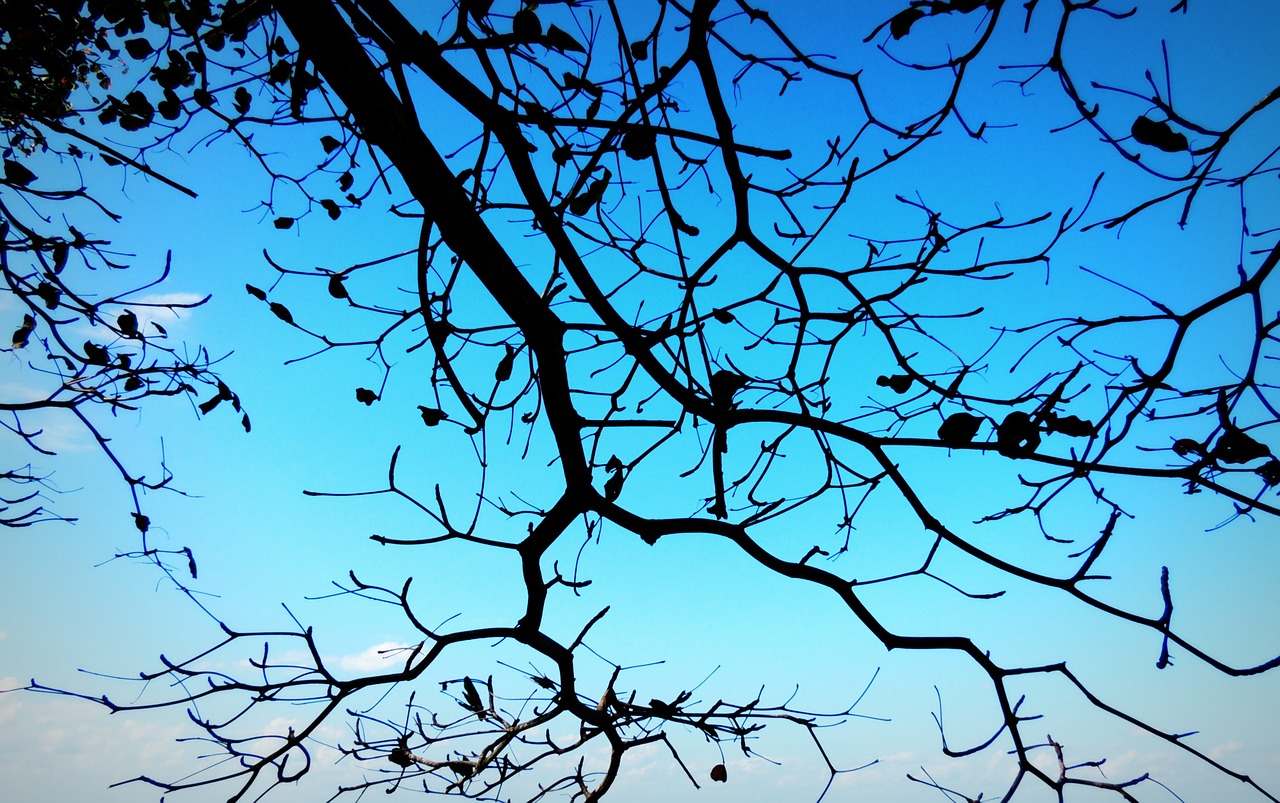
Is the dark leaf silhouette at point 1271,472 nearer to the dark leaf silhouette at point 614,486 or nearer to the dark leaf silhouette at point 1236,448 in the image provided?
the dark leaf silhouette at point 1236,448

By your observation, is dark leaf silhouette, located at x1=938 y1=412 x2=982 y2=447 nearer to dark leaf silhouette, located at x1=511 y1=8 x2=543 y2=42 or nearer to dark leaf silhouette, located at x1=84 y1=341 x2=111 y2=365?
dark leaf silhouette, located at x1=511 y1=8 x2=543 y2=42

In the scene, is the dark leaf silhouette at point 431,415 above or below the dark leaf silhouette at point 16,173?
below

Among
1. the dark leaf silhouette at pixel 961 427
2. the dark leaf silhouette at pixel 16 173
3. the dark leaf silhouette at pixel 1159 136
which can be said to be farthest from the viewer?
the dark leaf silhouette at pixel 16 173

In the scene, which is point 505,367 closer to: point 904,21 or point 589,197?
point 589,197

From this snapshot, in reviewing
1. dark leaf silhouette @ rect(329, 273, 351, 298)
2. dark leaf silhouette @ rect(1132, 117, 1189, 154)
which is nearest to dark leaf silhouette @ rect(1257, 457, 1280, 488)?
dark leaf silhouette @ rect(1132, 117, 1189, 154)

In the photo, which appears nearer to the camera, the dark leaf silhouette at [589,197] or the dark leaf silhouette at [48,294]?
the dark leaf silhouette at [589,197]

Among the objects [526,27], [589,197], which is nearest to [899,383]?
[589,197]

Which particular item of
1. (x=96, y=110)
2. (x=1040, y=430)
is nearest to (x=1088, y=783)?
(x=1040, y=430)

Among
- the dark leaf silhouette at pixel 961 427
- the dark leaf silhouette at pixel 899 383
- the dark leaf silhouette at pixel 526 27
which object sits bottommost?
the dark leaf silhouette at pixel 961 427

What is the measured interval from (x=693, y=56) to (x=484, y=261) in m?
0.68

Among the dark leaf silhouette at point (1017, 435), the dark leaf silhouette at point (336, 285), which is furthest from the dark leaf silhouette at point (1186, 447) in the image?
the dark leaf silhouette at point (336, 285)

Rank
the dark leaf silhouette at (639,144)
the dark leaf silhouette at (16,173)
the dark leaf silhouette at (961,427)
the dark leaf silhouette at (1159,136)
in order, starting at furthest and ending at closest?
the dark leaf silhouette at (16,173)
the dark leaf silhouette at (639,144)
the dark leaf silhouette at (961,427)
the dark leaf silhouette at (1159,136)

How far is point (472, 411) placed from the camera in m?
2.13

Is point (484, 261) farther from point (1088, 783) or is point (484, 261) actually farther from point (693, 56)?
point (1088, 783)
